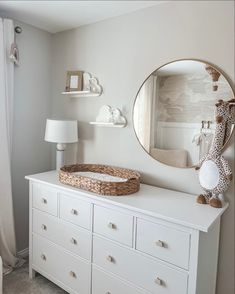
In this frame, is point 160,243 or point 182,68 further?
point 182,68

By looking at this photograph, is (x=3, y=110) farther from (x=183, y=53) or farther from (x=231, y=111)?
(x=231, y=111)

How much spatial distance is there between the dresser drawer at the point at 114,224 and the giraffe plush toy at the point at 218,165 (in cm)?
51

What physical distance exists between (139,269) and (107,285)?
0.33 metres

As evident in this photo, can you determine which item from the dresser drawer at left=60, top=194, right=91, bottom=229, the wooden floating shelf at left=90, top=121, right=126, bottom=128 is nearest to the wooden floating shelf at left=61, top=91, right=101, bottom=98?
the wooden floating shelf at left=90, top=121, right=126, bottom=128

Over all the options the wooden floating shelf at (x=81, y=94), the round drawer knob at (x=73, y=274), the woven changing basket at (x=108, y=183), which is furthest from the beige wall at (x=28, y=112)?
the round drawer knob at (x=73, y=274)

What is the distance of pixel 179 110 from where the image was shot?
195 centimetres

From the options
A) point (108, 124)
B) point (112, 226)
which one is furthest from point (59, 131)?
point (112, 226)

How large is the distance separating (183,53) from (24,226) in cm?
227

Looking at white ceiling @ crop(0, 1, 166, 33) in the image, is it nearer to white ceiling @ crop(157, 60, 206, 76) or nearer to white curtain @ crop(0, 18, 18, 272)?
white curtain @ crop(0, 18, 18, 272)

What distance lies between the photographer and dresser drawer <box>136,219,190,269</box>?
143cm

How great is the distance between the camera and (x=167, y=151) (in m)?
2.02

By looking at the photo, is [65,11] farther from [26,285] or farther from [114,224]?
[26,285]

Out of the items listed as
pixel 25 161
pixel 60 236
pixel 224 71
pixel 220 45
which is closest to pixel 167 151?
pixel 224 71

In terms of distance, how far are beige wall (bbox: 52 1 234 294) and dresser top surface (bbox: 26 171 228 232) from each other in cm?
17
